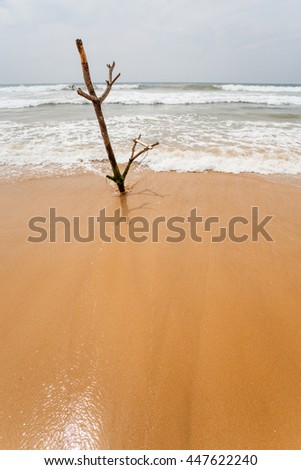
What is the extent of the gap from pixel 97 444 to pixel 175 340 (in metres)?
0.96

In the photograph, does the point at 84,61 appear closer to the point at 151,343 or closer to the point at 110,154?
the point at 110,154

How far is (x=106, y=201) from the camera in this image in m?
4.71

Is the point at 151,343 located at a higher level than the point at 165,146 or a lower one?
Result: lower

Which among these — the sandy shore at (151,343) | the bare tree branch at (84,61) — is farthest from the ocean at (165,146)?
the sandy shore at (151,343)

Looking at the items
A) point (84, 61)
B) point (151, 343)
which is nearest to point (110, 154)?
point (84, 61)

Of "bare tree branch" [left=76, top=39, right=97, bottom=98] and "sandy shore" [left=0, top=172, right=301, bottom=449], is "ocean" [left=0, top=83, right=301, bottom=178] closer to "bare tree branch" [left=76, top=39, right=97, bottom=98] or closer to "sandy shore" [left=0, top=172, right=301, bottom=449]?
"bare tree branch" [left=76, top=39, right=97, bottom=98]

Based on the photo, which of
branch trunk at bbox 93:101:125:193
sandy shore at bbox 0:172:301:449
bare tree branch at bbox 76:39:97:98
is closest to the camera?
sandy shore at bbox 0:172:301:449

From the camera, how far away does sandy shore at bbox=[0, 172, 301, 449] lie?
1.75 m

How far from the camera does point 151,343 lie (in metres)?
2.25

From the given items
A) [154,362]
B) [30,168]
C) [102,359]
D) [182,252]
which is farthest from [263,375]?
[30,168]

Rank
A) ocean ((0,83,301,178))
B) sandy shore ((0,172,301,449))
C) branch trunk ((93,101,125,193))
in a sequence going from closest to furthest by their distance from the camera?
sandy shore ((0,172,301,449)) → branch trunk ((93,101,125,193)) → ocean ((0,83,301,178))

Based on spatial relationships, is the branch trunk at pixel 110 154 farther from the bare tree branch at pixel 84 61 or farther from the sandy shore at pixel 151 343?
the sandy shore at pixel 151 343

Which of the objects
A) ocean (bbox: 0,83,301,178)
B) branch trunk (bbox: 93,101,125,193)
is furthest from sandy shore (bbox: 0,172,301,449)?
ocean (bbox: 0,83,301,178)

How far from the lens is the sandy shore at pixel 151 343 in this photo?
1.75m
